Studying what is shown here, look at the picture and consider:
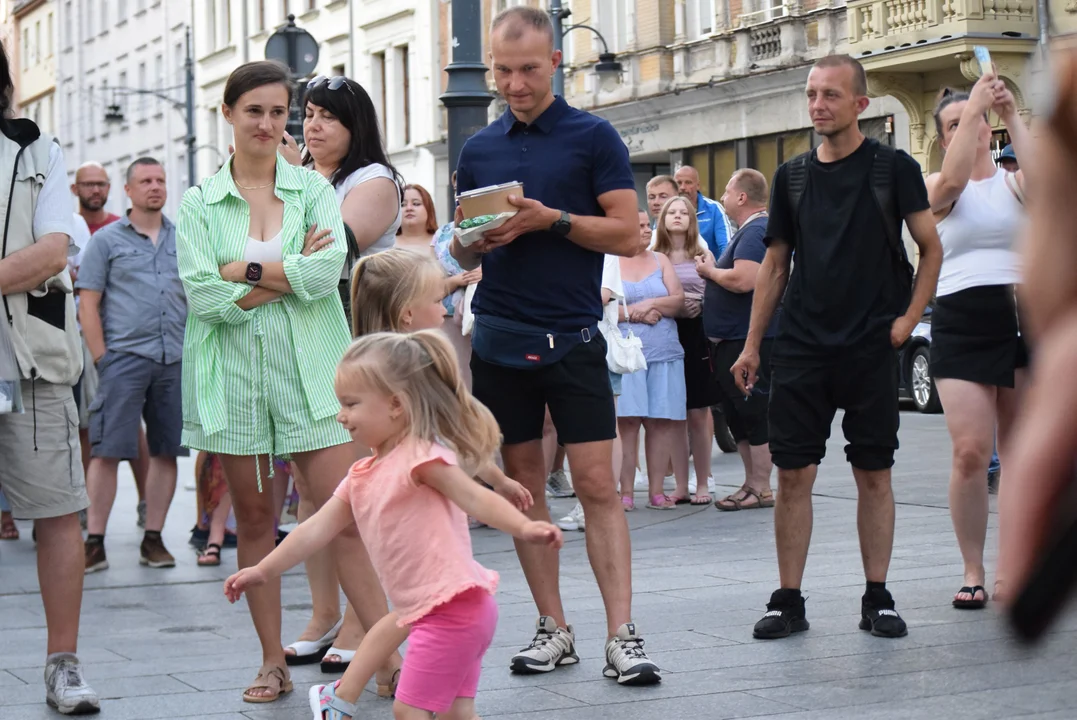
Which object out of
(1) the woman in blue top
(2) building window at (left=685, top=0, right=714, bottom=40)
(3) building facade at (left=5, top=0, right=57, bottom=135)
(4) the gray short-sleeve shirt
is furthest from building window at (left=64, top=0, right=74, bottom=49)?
(4) the gray short-sleeve shirt

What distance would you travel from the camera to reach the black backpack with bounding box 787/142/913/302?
5996mm

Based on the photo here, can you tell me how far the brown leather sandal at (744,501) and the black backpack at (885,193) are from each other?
14.4ft

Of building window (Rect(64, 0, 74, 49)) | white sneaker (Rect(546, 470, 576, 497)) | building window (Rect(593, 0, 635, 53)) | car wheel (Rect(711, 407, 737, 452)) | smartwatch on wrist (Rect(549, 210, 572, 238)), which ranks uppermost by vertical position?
building window (Rect(64, 0, 74, 49))

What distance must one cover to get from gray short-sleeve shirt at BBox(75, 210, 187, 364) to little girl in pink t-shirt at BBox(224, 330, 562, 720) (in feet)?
17.2

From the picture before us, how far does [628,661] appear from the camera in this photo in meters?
5.24

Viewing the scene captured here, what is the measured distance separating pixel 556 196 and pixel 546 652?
1510mm

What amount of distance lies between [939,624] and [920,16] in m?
23.6

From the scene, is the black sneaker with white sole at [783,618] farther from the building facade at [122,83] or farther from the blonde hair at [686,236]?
the building facade at [122,83]

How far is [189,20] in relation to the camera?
5772 cm

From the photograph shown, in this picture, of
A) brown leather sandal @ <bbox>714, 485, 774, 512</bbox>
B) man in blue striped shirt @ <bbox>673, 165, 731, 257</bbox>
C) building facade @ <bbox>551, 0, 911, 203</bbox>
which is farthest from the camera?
building facade @ <bbox>551, 0, 911, 203</bbox>

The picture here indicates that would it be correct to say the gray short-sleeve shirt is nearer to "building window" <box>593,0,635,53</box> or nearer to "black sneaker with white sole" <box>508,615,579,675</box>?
"black sneaker with white sole" <box>508,615,579,675</box>

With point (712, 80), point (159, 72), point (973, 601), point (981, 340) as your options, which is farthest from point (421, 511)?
point (159, 72)

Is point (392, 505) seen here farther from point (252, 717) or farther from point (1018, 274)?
point (1018, 274)

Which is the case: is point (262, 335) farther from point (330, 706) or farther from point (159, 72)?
point (159, 72)
